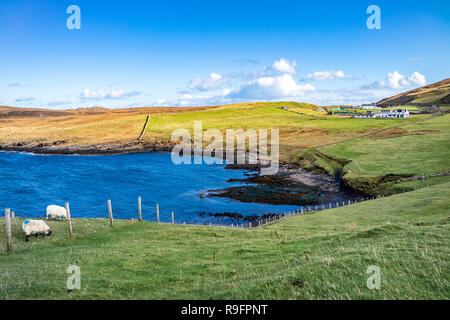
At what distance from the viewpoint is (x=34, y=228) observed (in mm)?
24531

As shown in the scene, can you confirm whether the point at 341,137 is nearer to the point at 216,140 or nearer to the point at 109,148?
the point at 216,140

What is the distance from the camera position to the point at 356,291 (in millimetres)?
10102

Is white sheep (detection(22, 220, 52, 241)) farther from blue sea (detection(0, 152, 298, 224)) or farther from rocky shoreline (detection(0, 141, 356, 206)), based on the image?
rocky shoreline (detection(0, 141, 356, 206))

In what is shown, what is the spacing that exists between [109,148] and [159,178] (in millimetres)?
52926

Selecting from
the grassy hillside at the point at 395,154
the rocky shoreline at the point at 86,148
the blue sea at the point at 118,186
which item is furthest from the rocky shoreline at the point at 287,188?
the rocky shoreline at the point at 86,148

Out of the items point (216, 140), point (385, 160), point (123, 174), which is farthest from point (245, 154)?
point (385, 160)
